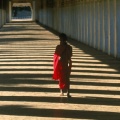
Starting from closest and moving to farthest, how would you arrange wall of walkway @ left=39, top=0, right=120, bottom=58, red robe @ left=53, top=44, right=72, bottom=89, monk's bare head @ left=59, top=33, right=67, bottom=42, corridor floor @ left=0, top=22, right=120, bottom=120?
corridor floor @ left=0, top=22, right=120, bottom=120 < monk's bare head @ left=59, top=33, right=67, bottom=42 < red robe @ left=53, top=44, right=72, bottom=89 < wall of walkway @ left=39, top=0, right=120, bottom=58

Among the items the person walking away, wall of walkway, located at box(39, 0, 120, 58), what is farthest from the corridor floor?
wall of walkway, located at box(39, 0, 120, 58)

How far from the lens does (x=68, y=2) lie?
35812 mm

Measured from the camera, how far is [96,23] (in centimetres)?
2361

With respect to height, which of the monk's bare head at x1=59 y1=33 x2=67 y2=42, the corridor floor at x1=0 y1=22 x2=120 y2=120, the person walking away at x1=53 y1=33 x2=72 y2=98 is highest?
the monk's bare head at x1=59 y1=33 x2=67 y2=42

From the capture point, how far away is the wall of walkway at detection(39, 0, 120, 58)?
18909mm

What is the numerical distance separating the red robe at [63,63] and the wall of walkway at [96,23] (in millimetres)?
8479

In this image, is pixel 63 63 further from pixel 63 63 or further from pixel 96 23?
pixel 96 23

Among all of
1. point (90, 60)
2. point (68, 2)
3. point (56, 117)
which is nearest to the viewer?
point (56, 117)

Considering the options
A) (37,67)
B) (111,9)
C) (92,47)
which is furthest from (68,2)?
(37,67)

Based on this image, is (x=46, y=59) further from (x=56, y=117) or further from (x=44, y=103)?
(x=56, y=117)

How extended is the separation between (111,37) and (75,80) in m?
7.46

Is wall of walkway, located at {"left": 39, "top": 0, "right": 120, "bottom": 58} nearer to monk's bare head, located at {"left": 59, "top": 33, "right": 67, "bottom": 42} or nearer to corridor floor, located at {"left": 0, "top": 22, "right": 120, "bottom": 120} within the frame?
corridor floor, located at {"left": 0, "top": 22, "right": 120, "bottom": 120}

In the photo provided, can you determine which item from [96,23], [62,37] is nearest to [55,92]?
[62,37]

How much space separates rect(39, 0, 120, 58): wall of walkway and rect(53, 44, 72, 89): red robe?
8.48 metres
